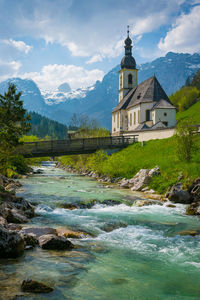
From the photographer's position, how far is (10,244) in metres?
7.95

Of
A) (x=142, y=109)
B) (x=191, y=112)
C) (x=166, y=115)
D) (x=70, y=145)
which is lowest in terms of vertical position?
(x=70, y=145)

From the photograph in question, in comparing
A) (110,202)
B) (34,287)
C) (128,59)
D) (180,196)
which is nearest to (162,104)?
(128,59)

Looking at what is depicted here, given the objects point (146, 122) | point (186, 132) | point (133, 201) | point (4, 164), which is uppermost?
point (146, 122)

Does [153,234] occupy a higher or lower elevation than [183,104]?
lower

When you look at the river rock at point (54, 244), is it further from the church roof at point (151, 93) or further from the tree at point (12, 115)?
the church roof at point (151, 93)

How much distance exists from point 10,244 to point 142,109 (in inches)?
2145

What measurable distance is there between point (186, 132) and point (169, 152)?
21.7 ft

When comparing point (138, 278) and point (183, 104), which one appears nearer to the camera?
point (138, 278)

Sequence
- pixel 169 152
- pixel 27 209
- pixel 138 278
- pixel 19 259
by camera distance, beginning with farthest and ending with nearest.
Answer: pixel 169 152 < pixel 27 209 < pixel 19 259 < pixel 138 278

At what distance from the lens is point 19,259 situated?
25.4ft

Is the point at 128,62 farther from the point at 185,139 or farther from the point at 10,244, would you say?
the point at 10,244

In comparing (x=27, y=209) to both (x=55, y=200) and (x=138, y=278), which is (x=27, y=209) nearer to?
(x=55, y=200)

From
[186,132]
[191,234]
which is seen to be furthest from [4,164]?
[186,132]

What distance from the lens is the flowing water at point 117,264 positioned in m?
6.16
